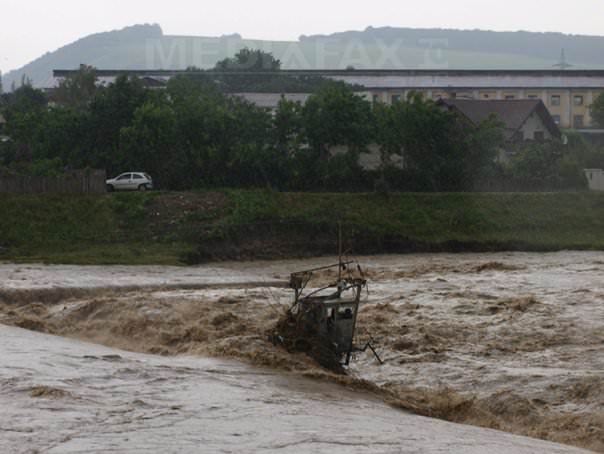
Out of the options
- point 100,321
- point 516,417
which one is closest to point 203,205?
point 100,321

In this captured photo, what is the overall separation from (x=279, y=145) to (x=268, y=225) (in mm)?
13746

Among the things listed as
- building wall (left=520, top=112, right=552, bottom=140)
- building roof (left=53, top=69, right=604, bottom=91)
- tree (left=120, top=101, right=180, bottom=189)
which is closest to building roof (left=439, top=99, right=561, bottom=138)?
building wall (left=520, top=112, right=552, bottom=140)

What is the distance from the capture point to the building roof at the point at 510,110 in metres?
91.4

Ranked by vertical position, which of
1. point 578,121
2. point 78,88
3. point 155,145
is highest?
point 78,88

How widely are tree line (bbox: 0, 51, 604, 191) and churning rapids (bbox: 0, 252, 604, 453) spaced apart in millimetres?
26000

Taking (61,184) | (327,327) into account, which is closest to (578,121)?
(61,184)

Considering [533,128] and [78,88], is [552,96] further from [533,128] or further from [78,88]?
[78,88]

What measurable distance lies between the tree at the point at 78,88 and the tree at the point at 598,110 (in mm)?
47503

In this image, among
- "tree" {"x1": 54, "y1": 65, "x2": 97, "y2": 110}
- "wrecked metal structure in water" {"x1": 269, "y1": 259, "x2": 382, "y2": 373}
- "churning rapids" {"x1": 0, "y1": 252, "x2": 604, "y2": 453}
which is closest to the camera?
"churning rapids" {"x1": 0, "y1": 252, "x2": 604, "y2": 453}

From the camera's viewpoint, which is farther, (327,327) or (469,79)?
(469,79)

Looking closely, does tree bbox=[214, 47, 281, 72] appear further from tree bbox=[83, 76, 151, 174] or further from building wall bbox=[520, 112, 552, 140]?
tree bbox=[83, 76, 151, 174]

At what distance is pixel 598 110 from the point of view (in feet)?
375

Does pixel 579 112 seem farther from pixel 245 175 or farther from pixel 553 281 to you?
pixel 553 281

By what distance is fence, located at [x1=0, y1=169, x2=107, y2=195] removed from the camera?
2325 inches
